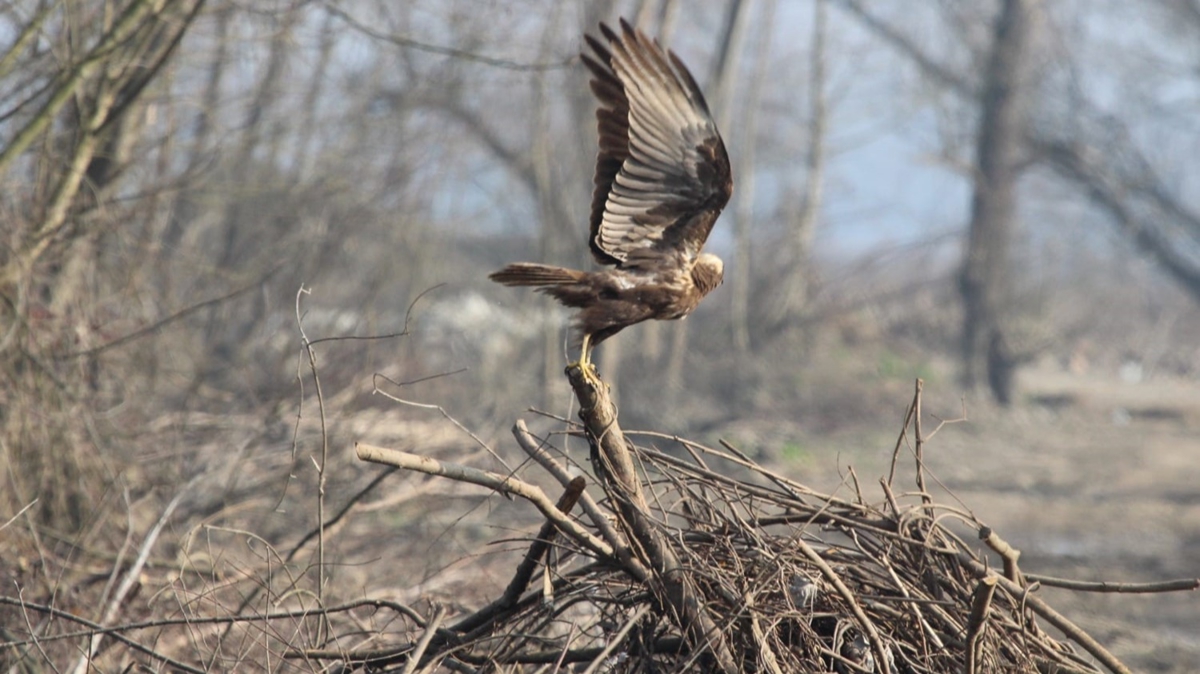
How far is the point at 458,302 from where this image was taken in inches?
701

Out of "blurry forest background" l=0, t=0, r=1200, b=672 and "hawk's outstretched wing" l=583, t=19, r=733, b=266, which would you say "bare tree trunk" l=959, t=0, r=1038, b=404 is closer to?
"blurry forest background" l=0, t=0, r=1200, b=672

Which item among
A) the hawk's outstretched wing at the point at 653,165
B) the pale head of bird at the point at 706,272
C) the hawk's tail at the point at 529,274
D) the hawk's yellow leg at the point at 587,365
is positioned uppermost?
the hawk's outstretched wing at the point at 653,165

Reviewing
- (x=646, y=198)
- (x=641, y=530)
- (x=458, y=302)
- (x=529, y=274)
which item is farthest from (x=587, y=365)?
(x=458, y=302)

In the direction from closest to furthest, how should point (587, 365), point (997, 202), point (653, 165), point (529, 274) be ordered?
point (587, 365) < point (529, 274) < point (653, 165) < point (997, 202)

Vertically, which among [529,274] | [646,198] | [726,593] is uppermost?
[646,198]

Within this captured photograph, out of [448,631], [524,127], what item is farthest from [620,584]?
[524,127]

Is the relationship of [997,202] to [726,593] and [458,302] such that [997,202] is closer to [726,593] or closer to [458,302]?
[458,302]

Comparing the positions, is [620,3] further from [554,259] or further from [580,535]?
[580,535]

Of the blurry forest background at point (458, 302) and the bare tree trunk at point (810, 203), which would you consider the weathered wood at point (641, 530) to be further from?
the bare tree trunk at point (810, 203)

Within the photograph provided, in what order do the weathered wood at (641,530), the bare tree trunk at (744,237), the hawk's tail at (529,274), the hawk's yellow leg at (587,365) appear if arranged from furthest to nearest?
the bare tree trunk at (744,237), the hawk's tail at (529,274), the hawk's yellow leg at (587,365), the weathered wood at (641,530)

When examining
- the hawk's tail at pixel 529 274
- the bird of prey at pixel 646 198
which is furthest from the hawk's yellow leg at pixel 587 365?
the hawk's tail at pixel 529 274

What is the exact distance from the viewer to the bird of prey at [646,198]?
11.3ft

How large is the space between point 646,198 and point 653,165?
11 cm

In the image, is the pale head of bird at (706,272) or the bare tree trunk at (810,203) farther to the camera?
the bare tree trunk at (810,203)
